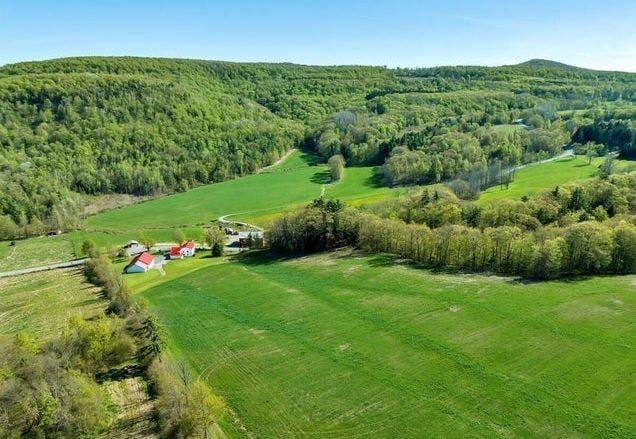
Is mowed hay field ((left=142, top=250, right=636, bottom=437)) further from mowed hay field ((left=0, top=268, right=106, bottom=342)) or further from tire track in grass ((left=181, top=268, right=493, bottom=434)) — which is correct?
mowed hay field ((left=0, top=268, right=106, bottom=342))

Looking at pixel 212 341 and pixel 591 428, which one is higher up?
pixel 591 428

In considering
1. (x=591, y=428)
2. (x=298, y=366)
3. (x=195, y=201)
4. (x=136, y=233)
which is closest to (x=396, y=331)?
(x=298, y=366)

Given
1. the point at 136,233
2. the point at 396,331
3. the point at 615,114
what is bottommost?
the point at 136,233

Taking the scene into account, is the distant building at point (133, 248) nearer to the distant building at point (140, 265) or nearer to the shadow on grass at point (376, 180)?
the distant building at point (140, 265)

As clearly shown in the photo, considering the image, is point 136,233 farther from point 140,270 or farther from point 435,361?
point 435,361

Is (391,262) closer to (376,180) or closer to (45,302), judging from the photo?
(45,302)

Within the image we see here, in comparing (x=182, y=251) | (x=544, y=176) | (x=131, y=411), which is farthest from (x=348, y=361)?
(x=544, y=176)

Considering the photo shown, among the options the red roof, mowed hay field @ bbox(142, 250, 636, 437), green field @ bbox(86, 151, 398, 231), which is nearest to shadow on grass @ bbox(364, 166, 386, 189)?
green field @ bbox(86, 151, 398, 231)
